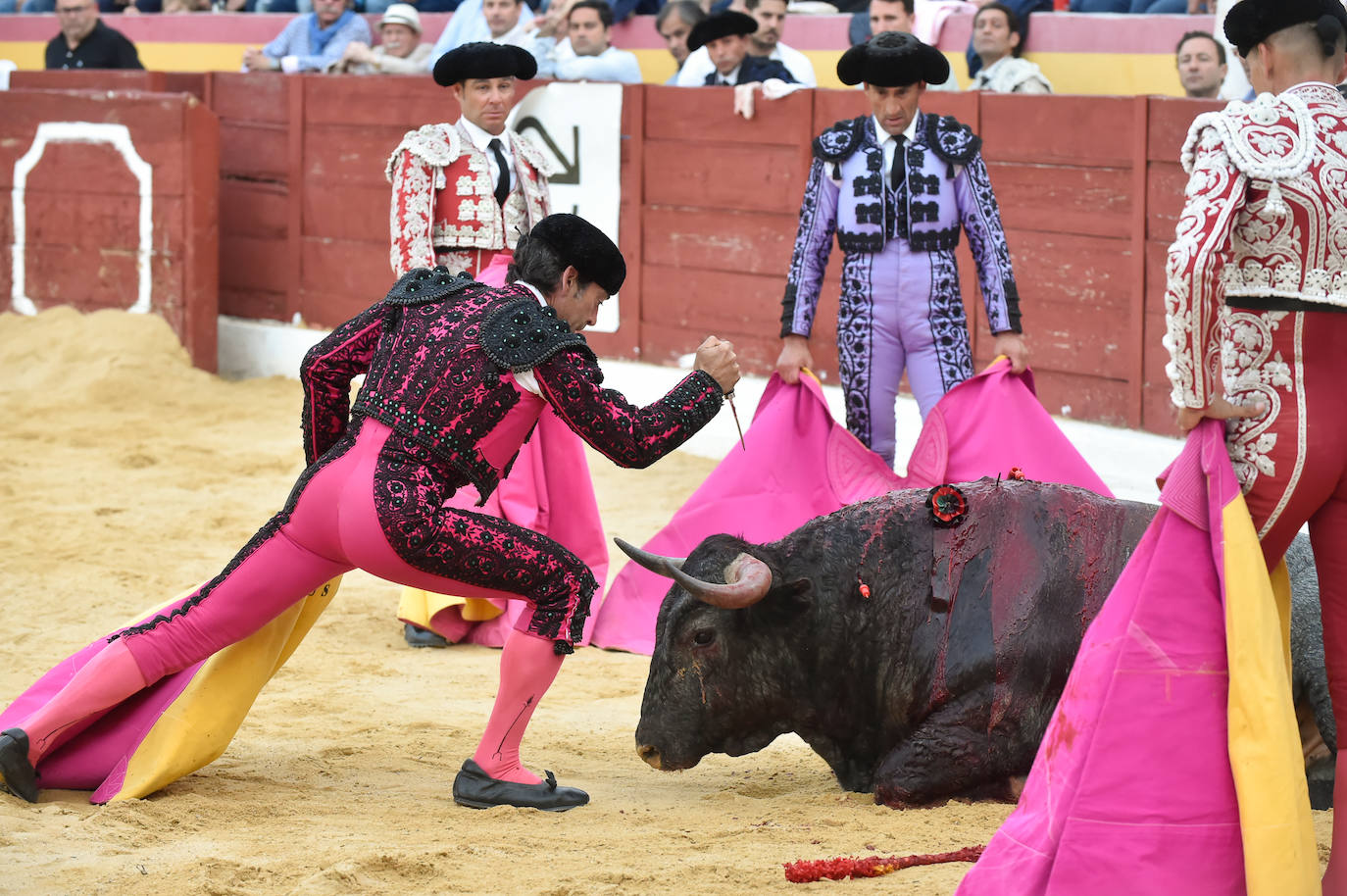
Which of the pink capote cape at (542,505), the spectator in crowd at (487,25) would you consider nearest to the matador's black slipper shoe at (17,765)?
the pink capote cape at (542,505)

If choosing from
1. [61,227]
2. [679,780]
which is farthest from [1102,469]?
[61,227]

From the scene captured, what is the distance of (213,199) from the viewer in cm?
976

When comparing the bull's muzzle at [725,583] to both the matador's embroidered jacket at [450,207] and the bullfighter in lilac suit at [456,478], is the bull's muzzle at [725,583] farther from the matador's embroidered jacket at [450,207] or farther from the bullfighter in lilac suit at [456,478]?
the matador's embroidered jacket at [450,207]

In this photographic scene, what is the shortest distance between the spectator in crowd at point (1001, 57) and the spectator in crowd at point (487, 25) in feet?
7.46

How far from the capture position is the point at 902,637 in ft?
11.6

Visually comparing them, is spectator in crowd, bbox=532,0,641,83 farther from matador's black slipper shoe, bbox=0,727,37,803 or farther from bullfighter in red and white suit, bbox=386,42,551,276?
matador's black slipper shoe, bbox=0,727,37,803

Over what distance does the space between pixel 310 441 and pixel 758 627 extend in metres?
0.98

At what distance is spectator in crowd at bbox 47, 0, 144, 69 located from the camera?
10.8m

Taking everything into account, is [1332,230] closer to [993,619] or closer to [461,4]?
[993,619]

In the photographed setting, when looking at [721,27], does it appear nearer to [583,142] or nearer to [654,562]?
[583,142]

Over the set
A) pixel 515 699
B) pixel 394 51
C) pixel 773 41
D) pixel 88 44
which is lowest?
pixel 515 699

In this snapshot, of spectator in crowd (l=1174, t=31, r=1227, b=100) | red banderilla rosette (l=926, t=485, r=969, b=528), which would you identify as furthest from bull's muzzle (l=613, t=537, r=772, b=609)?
spectator in crowd (l=1174, t=31, r=1227, b=100)

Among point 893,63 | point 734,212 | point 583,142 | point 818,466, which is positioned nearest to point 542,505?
point 818,466

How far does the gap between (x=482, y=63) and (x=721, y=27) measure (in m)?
3.12
